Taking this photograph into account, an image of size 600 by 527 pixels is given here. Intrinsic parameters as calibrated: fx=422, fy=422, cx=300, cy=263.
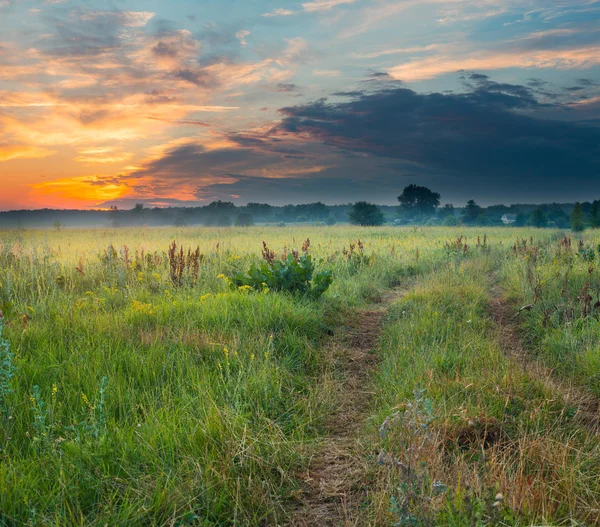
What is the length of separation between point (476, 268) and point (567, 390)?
8143 mm

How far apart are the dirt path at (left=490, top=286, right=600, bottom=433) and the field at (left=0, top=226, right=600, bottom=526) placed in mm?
35

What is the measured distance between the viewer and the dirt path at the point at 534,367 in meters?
3.64

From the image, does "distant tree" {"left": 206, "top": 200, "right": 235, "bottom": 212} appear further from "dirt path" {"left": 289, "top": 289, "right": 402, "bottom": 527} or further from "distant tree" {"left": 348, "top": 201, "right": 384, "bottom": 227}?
"dirt path" {"left": 289, "top": 289, "right": 402, "bottom": 527}

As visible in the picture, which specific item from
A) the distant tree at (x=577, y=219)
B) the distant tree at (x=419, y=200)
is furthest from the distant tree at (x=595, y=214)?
the distant tree at (x=419, y=200)

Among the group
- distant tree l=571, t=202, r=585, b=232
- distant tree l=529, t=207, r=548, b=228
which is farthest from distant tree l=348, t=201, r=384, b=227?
distant tree l=571, t=202, r=585, b=232

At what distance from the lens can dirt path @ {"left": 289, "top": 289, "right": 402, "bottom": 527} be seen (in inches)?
100

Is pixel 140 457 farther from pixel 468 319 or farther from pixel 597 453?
pixel 468 319

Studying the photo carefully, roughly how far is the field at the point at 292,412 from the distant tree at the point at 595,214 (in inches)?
2111

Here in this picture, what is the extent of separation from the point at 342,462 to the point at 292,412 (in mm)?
750

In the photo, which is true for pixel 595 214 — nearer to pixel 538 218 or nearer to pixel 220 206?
pixel 538 218

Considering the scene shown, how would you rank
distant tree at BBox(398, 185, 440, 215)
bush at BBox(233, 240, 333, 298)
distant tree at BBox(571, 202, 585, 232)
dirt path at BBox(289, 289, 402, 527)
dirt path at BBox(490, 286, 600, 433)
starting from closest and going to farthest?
dirt path at BBox(289, 289, 402, 527) → dirt path at BBox(490, 286, 600, 433) → bush at BBox(233, 240, 333, 298) → distant tree at BBox(571, 202, 585, 232) → distant tree at BBox(398, 185, 440, 215)

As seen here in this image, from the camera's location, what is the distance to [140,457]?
9.01 feet

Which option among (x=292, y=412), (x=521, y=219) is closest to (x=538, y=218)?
(x=521, y=219)

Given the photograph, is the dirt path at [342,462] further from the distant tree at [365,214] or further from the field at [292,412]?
the distant tree at [365,214]
